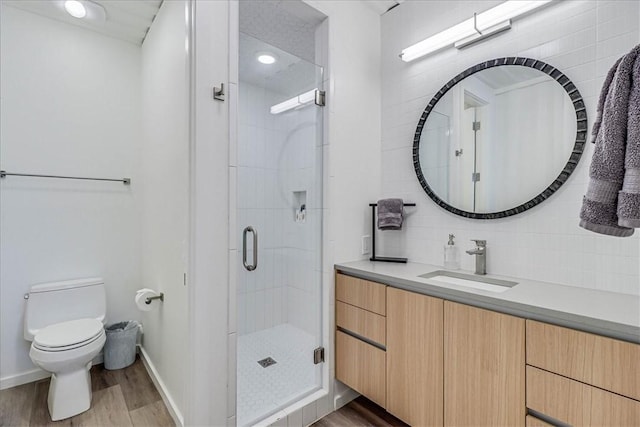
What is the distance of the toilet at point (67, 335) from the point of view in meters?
1.75

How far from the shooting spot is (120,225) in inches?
97.4

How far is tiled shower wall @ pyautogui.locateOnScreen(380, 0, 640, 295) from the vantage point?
131 cm

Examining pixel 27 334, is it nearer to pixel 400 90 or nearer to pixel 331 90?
pixel 331 90

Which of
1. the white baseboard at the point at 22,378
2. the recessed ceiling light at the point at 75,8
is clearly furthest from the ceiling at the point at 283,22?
the white baseboard at the point at 22,378

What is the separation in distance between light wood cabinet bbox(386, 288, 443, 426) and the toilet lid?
1.82 meters

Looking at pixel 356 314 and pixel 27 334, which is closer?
pixel 356 314

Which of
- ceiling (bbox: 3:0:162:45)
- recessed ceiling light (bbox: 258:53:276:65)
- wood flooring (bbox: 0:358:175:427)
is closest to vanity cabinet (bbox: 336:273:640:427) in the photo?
wood flooring (bbox: 0:358:175:427)

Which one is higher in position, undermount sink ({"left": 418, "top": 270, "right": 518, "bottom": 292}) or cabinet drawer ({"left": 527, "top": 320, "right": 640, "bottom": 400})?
undermount sink ({"left": 418, "top": 270, "right": 518, "bottom": 292})

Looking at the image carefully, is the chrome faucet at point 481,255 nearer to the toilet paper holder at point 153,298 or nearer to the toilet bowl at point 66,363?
the toilet paper holder at point 153,298

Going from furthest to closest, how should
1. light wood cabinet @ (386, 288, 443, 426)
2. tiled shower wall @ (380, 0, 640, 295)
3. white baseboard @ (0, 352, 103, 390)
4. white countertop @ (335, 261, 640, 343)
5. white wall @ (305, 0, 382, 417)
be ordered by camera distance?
white baseboard @ (0, 352, 103, 390)
white wall @ (305, 0, 382, 417)
light wood cabinet @ (386, 288, 443, 426)
tiled shower wall @ (380, 0, 640, 295)
white countertop @ (335, 261, 640, 343)

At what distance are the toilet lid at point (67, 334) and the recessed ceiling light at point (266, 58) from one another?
195 centimetres

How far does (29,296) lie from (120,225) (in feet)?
2.33

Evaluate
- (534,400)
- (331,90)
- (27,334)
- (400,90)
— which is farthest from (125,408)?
(400,90)

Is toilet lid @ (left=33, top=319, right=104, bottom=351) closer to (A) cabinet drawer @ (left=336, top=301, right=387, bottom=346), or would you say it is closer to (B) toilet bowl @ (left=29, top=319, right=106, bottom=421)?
(B) toilet bowl @ (left=29, top=319, right=106, bottom=421)
